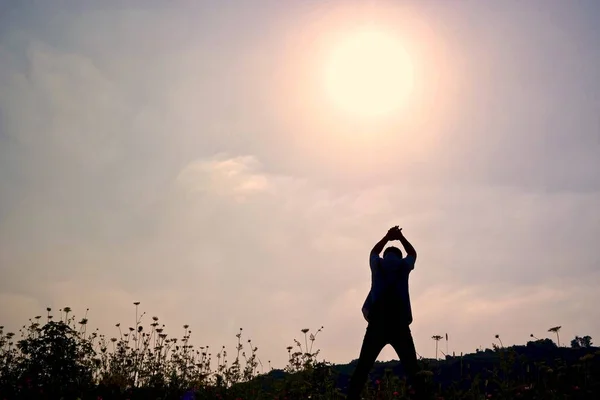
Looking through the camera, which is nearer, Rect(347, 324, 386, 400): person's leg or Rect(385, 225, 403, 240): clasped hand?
Rect(347, 324, 386, 400): person's leg

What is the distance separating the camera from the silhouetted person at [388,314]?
7230mm

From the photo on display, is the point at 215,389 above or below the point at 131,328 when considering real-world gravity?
below

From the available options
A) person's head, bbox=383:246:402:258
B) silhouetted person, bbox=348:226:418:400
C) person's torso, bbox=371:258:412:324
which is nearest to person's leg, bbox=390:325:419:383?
silhouetted person, bbox=348:226:418:400

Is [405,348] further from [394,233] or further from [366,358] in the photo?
[394,233]

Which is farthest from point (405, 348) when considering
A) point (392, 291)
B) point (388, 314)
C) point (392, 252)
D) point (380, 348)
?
point (392, 252)

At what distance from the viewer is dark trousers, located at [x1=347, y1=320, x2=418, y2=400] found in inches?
283

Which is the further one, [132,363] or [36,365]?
[36,365]

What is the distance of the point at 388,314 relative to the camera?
7383 mm

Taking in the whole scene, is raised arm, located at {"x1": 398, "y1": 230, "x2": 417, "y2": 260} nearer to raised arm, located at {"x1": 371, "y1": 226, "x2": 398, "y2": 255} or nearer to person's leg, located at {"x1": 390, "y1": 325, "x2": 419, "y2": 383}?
raised arm, located at {"x1": 371, "y1": 226, "x2": 398, "y2": 255}

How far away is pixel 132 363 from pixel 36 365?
229 cm

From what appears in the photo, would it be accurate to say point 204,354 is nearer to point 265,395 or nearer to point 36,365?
point 265,395

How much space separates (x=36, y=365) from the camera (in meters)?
11.0

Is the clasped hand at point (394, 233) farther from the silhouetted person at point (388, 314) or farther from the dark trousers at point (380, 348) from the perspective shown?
the dark trousers at point (380, 348)

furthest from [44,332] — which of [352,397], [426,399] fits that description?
Answer: [426,399]
